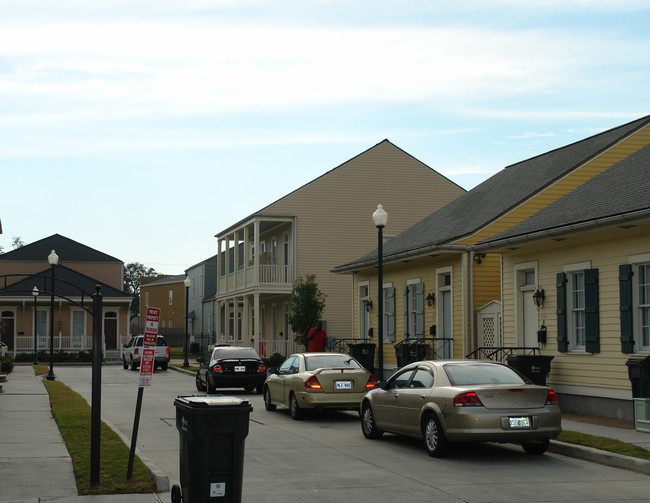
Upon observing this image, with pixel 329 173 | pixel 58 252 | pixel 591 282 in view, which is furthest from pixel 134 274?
pixel 591 282

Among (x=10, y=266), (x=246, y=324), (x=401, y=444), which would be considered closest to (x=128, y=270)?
(x=10, y=266)

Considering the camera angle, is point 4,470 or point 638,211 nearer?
point 4,470

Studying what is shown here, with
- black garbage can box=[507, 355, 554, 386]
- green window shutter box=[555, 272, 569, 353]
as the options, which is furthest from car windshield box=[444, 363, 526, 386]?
green window shutter box=[555, 272, 569, 353]

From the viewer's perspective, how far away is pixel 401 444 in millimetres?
14594

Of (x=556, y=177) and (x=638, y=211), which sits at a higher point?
(x=556, y=177)

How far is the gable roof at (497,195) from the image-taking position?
25.2 m

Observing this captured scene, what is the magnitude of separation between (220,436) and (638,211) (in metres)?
10.0

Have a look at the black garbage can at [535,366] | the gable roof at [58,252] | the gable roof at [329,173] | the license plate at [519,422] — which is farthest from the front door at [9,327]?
the license plate at [519,422]

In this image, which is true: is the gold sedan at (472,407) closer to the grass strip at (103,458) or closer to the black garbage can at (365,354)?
the grass strip at (103,458)

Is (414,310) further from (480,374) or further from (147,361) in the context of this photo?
(147,361)

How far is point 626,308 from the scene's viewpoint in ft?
56.1

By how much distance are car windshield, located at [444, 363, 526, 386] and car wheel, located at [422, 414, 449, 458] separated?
2.09ft

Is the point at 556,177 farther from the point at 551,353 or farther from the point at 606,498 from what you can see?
the point at 606,498

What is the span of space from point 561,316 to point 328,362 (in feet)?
16.9
